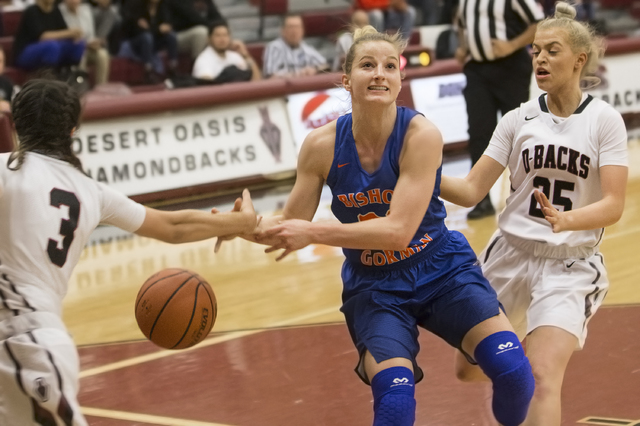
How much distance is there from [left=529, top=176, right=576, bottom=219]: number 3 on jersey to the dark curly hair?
194cm

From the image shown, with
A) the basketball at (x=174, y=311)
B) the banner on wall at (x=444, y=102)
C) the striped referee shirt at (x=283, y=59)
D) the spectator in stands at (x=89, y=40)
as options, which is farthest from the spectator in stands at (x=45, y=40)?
the basketball at (x=174, y=311)

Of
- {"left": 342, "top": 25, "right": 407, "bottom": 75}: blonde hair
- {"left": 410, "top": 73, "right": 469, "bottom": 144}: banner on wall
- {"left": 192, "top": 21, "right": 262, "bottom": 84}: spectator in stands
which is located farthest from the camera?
{"left": 410, "top": 73, "right": 469, "bottom": 144}: banner on wall

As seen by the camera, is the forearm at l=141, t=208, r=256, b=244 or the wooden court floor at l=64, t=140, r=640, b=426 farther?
the wooden court floor at l=64, t=140, r=640, b=426

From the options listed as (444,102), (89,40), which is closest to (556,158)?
(444,102)

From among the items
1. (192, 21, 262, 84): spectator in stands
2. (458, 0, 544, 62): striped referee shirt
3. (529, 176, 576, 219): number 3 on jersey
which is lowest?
(192, 21, 262, 84): spectator in stands

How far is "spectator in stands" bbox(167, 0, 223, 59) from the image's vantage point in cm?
1279

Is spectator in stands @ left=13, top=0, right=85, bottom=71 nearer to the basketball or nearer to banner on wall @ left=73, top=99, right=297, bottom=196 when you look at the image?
banner on wall @ left=73, top=99, right=297, bottom=196

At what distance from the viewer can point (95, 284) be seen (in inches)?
279

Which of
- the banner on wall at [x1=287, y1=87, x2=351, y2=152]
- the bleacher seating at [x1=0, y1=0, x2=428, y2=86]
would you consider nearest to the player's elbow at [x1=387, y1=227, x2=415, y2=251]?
the banner on wall at [x1=287, y1=87, x2=351, y2=152]

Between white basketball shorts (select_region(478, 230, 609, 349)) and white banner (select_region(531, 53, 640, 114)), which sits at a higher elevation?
white basketball shorts (select_region(478, 230, 609, 349))

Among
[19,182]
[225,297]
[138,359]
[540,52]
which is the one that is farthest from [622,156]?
[225,297]

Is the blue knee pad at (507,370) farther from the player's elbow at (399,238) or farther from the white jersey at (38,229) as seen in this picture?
the white jersey at (38,229)

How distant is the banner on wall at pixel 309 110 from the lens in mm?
10758

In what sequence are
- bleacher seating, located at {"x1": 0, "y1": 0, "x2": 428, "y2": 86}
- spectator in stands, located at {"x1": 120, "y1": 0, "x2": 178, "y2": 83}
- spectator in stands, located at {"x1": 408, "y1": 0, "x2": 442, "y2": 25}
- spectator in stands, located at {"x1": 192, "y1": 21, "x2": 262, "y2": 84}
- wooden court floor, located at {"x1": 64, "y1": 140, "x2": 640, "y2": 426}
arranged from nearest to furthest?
wooden court floor, located at {"x1": 64, "y1": 140, "x2": 640, "y2": 426} < spectator in stands, located at {"x1": 192, "y1": 21, "x2": 262, "y2": 84} < spectator in stands, located at {"x1": 120, "y1": 0, "x2": 178, "y2": 83} < bleacher seating, located at {"x1": 0, "y1": 0, "x2": 428, "y2": 86} < spectator in stands, located at {"x1": 408, "y1": 0, "x2": 442, "y2": 25}
